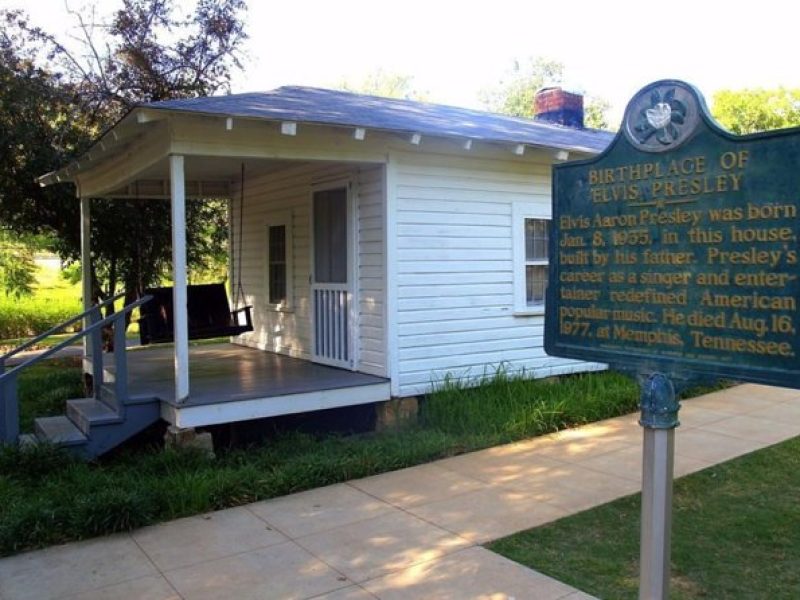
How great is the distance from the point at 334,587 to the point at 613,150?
2674mm

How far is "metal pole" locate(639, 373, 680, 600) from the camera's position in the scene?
295 cm

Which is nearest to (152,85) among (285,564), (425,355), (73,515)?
(425,355)

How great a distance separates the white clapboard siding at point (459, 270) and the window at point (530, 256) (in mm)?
95

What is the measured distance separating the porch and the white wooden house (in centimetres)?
2

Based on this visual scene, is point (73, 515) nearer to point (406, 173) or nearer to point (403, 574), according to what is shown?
point (403, 574)

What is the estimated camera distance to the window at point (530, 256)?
8672 millimetres

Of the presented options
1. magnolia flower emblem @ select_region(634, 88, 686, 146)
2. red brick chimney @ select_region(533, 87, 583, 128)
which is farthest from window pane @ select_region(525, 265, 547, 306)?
magnolia flower emblem @ select_region(634, 88, 686, 146)

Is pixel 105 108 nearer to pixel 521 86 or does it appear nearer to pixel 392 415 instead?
pixel 392 415

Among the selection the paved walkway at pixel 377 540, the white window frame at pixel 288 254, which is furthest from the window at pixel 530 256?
the white window frame at pixel 288 254

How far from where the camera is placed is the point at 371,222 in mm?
7770

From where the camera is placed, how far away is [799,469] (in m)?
5.96

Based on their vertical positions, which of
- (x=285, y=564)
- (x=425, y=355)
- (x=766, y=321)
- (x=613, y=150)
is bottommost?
(x=285, y=564)

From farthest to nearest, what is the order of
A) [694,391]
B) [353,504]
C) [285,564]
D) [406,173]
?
[694,391], [406,173], [353,504], [285,564]

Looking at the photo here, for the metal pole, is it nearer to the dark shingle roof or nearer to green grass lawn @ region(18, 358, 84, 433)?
the dark shingle roof
